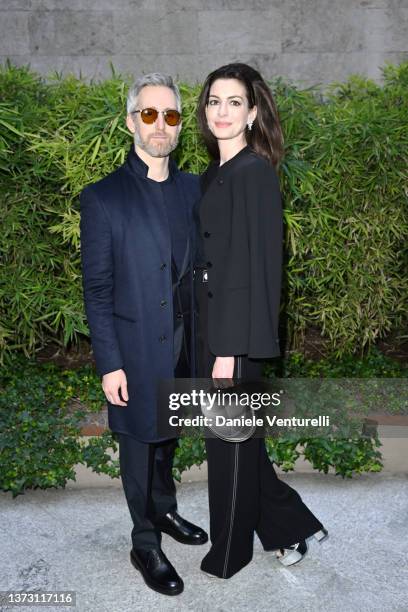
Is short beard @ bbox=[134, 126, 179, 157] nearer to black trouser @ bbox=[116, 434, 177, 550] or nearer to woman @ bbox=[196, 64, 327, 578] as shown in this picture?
woman @ bbox=[196, 64, 327, 578]

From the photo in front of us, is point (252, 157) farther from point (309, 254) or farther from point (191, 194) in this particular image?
point (309, 254)

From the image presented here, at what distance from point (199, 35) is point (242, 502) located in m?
5.72

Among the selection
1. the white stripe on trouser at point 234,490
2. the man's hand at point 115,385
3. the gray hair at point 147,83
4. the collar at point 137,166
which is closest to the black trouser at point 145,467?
the man's hand at point 115,385

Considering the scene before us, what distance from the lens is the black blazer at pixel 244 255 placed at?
9.38ft

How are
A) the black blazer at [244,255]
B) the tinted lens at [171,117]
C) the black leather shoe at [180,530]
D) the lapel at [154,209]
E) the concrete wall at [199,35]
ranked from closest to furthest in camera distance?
1. the black blazer at [244,255]
2. the tinted lens at [171,117]
3. the lapel at [154,209]
4. the black leather shoe at [180,530]
5. the concrete wall at [199,35]

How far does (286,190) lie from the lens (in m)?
4.83

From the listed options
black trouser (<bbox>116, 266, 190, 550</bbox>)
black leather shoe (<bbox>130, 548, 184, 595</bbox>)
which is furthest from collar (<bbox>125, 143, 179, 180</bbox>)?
black leather shoe (<bbox>130, 548, 184, 595</bbox>)

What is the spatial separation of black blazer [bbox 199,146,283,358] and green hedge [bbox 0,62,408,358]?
5.78 feet

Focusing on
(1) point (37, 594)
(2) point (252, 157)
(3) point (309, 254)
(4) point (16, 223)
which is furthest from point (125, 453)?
(3) point (309, 254)

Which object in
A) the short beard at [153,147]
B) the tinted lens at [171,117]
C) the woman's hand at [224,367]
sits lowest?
the woman's hand at [224,367]

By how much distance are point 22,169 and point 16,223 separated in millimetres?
Result: 387

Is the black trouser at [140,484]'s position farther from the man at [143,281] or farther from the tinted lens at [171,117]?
the tinted lens at [171,117]

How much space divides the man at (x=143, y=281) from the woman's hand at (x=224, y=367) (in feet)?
0.88

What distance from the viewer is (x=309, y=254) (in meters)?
5.37
